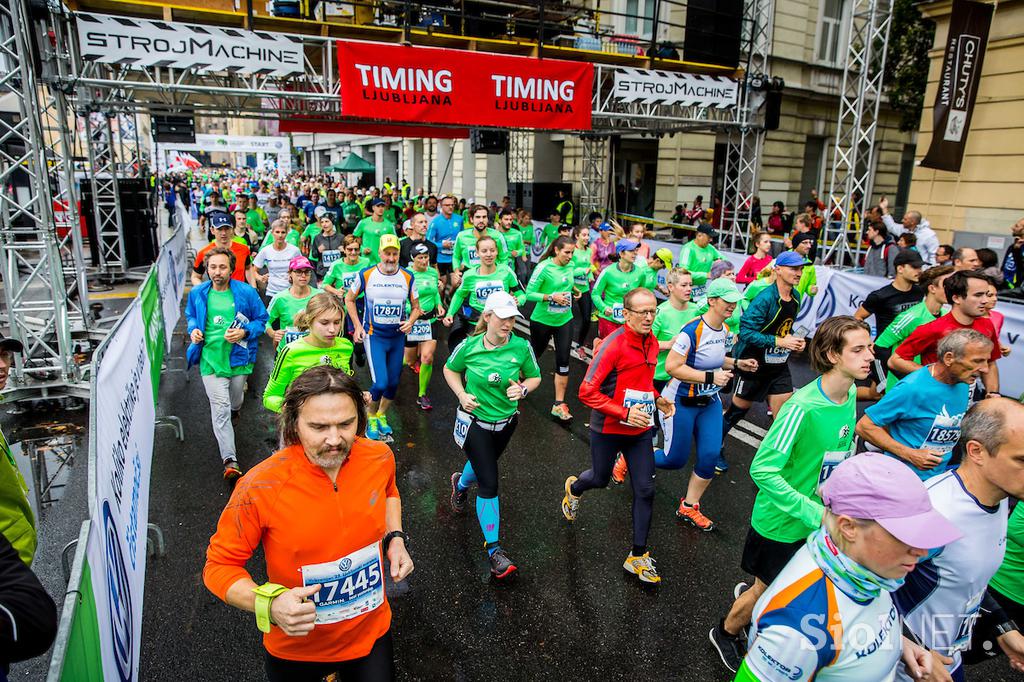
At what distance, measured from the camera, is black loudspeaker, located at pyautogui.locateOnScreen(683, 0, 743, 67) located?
13.4m

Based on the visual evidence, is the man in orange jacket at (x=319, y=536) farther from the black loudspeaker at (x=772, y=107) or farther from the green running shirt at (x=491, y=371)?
the black loudspeaker at (x=772, y=107)

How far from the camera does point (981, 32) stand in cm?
1330

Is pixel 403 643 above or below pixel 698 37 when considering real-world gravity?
below

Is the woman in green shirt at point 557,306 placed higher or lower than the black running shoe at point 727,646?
higher

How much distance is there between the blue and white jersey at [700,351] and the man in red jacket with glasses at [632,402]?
487mm

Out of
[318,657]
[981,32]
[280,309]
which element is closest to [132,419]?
[280,309]

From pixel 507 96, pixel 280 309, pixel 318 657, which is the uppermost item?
pixel 507 96

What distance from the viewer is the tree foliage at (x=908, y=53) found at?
61.4ft

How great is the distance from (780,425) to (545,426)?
4.31 meters

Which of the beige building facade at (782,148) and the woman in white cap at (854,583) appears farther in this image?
the beige building facade at (782,148)

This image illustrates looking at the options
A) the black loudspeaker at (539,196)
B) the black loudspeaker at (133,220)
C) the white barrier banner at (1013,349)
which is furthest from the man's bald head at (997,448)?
the black loudspeaker at (539,196)

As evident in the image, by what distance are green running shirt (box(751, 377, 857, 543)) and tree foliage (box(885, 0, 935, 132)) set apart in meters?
19.7

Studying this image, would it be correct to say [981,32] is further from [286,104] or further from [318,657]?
[318,657]

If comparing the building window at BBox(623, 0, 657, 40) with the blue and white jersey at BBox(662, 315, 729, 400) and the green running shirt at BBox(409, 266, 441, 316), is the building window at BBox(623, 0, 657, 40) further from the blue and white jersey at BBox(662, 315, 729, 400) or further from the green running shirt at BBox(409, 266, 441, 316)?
the blue and white jersey at BBox(662, 315, 729, 400)
